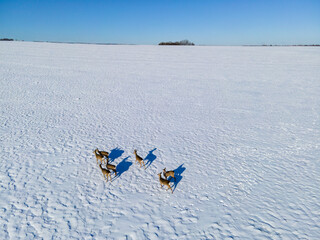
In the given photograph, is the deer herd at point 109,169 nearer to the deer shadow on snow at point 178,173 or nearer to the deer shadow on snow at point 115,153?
the deer shadow on snow at point 178,173

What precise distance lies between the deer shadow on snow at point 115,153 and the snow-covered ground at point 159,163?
0.09 metres

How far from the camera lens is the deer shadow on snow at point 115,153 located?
10528 mm

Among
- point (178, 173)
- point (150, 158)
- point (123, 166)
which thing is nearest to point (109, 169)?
point (123, 166)

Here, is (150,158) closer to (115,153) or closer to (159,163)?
(159,163)

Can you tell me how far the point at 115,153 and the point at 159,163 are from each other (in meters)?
2.44

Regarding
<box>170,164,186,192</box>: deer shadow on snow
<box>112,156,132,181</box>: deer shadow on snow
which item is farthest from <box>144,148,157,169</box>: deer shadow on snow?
<box>170,164,186,192</box>: deer shadow on snow

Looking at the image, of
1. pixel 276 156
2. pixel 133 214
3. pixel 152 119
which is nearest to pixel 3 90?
pixel 152 119

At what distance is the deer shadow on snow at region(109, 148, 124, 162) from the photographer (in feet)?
34.5

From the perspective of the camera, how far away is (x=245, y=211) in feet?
24.7

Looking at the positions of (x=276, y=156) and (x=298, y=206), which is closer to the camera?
(x=298, y=206)

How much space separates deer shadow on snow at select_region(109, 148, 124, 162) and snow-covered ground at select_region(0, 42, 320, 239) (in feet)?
0.30

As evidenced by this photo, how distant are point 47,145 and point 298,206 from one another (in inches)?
481

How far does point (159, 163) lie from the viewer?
10234 millimetres

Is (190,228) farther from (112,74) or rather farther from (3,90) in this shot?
(112,74)
